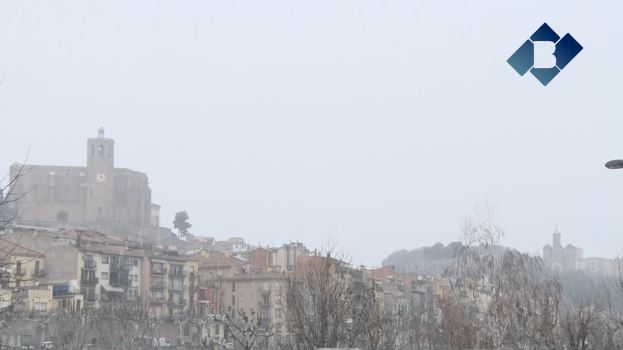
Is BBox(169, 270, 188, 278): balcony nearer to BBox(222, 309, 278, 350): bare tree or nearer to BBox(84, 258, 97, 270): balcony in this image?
BBox(84, 258, 97, 270): balcony

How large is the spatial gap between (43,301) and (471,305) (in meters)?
42.9

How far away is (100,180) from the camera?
151625 millimetres

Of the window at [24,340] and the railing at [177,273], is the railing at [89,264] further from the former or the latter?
the window at [24,340]

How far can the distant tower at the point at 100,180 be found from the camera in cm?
14988

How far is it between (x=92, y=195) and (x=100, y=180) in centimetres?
269

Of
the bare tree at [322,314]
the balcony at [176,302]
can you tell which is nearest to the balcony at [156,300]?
the balcony at [176,302]

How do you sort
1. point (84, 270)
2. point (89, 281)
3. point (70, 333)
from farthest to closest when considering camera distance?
point (89, 281), point (84, 270), point (70, 333)

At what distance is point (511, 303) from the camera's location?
32344 millimetres

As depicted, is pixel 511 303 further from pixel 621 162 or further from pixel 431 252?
pixel 431 252

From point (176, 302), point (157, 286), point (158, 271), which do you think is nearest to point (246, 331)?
point (157, 286)

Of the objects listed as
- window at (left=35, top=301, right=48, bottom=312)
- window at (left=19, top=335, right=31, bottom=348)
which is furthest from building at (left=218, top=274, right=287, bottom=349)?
window at (left=19, top=335, right=31, bottom=348)

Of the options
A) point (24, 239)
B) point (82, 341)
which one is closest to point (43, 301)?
point (24, 239)

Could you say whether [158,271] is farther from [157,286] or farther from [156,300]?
[156,300]

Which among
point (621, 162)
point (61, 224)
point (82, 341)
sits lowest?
point (82, 341)
